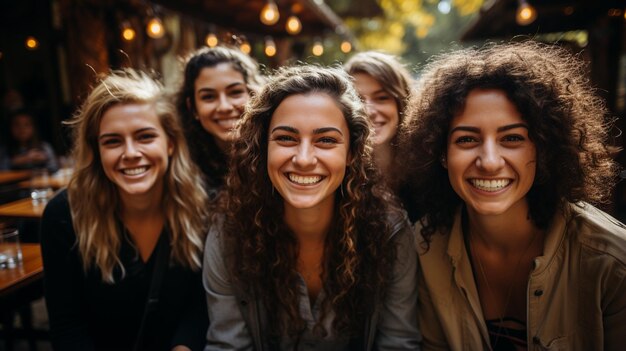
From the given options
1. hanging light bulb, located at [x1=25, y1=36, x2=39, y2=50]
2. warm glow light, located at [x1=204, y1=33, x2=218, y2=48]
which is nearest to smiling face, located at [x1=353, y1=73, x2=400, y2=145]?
warm glow light, located at [x1=204, y1=33, x2=218, y2=48]

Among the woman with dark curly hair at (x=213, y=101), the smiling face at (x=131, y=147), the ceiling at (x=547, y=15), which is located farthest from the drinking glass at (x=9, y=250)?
the ceiling at (x=547, y=15)

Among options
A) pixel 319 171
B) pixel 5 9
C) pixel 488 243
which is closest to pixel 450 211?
pixel 488 243

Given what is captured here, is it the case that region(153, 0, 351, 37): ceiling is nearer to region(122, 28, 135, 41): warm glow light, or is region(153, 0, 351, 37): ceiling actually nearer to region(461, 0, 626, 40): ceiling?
region(122, 28, 135, 41): warm glow light

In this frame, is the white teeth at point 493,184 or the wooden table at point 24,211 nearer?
the white teeth at point 493,184

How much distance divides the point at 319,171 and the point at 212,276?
0.83m

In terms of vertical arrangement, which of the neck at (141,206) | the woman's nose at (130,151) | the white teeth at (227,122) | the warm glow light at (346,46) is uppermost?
the warm glow light at (346,46)

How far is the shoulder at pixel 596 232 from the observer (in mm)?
1795

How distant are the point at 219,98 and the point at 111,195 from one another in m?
1.06

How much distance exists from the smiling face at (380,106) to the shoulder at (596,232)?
136 cm

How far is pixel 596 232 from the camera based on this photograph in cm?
187

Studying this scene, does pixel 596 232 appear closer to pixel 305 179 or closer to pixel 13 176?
pixel 305 179

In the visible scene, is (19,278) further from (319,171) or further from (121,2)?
(121,2)

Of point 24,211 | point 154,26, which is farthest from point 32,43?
point 24,211

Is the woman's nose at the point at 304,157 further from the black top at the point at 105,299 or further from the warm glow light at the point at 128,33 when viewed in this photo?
the warm glow light at the point at 128,33
